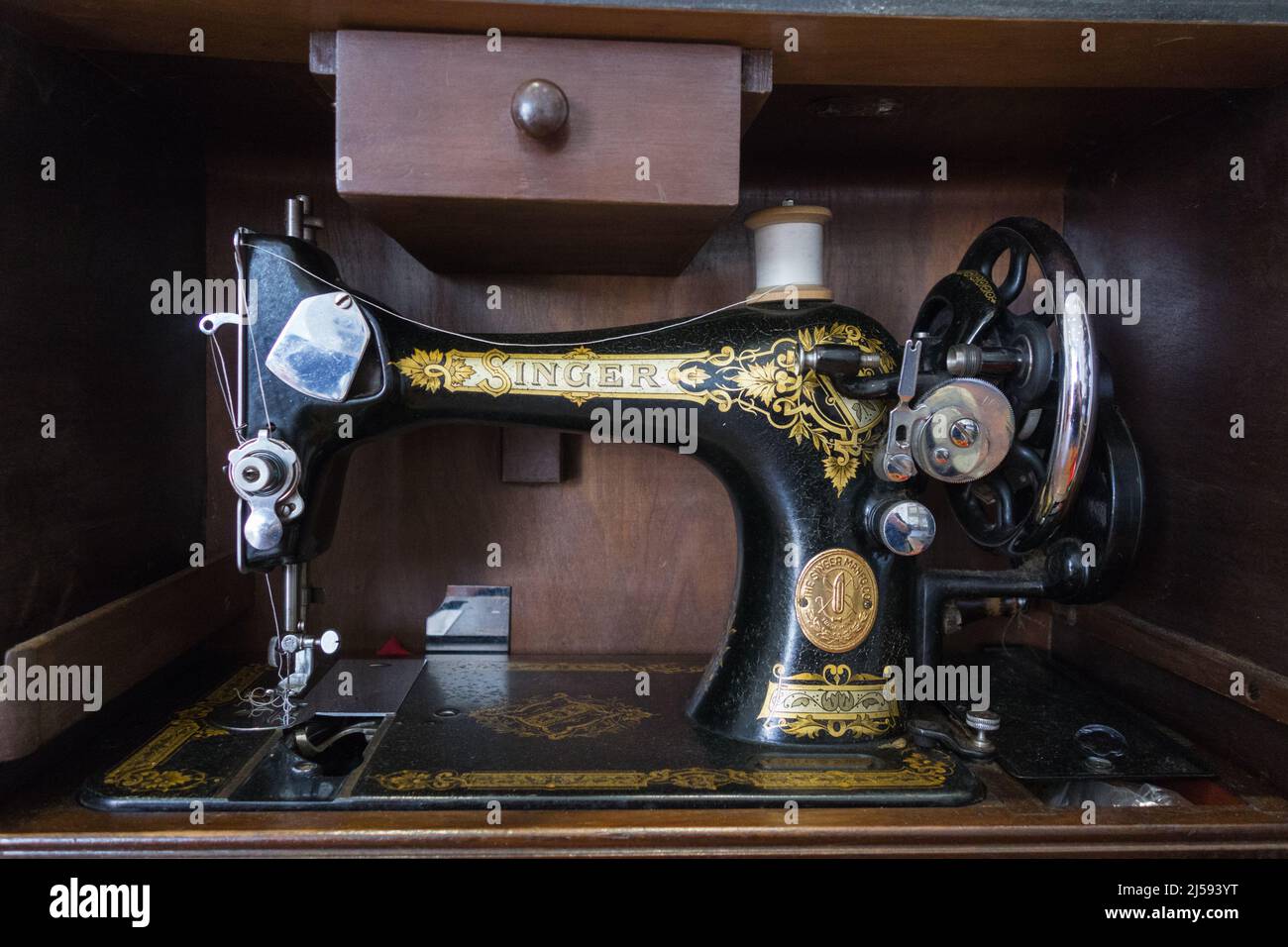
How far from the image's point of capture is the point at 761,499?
1.01m

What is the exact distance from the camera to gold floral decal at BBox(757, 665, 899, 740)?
97cm

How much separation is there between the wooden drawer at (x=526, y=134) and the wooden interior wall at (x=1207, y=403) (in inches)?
25.3

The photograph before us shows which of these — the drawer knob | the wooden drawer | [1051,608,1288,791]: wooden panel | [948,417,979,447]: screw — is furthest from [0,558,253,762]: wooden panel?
[1051,608,1288,791]: wooden panel

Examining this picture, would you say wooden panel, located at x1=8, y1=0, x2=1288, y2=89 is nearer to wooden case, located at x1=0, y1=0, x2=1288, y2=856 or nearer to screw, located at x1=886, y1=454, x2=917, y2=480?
wooden case, located at x1=0, y1=0, x2=1288, y2=856

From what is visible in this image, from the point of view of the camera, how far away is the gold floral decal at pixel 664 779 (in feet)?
2.85

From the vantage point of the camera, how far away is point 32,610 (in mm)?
886

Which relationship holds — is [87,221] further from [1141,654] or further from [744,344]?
[1141,654]

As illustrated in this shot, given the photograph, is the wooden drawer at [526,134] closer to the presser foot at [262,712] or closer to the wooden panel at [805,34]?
the wooden panel at [805,34]

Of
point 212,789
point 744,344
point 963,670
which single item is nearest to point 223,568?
point 212,789

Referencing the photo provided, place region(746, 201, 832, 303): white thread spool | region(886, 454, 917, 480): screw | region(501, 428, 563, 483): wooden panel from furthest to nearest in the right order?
region(501, 428, 563, 483): wooden panel < region(746, 201, 832, 303): white thread spool < region(886, 454, 917, 480): screw

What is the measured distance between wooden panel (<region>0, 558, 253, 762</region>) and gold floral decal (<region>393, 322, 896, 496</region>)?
0.47m

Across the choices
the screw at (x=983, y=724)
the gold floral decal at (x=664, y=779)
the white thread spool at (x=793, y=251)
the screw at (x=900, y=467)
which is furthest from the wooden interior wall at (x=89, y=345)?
the screw at (x=983, y=724)

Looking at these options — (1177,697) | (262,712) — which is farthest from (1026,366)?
(262,712)

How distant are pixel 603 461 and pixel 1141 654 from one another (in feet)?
2.77
